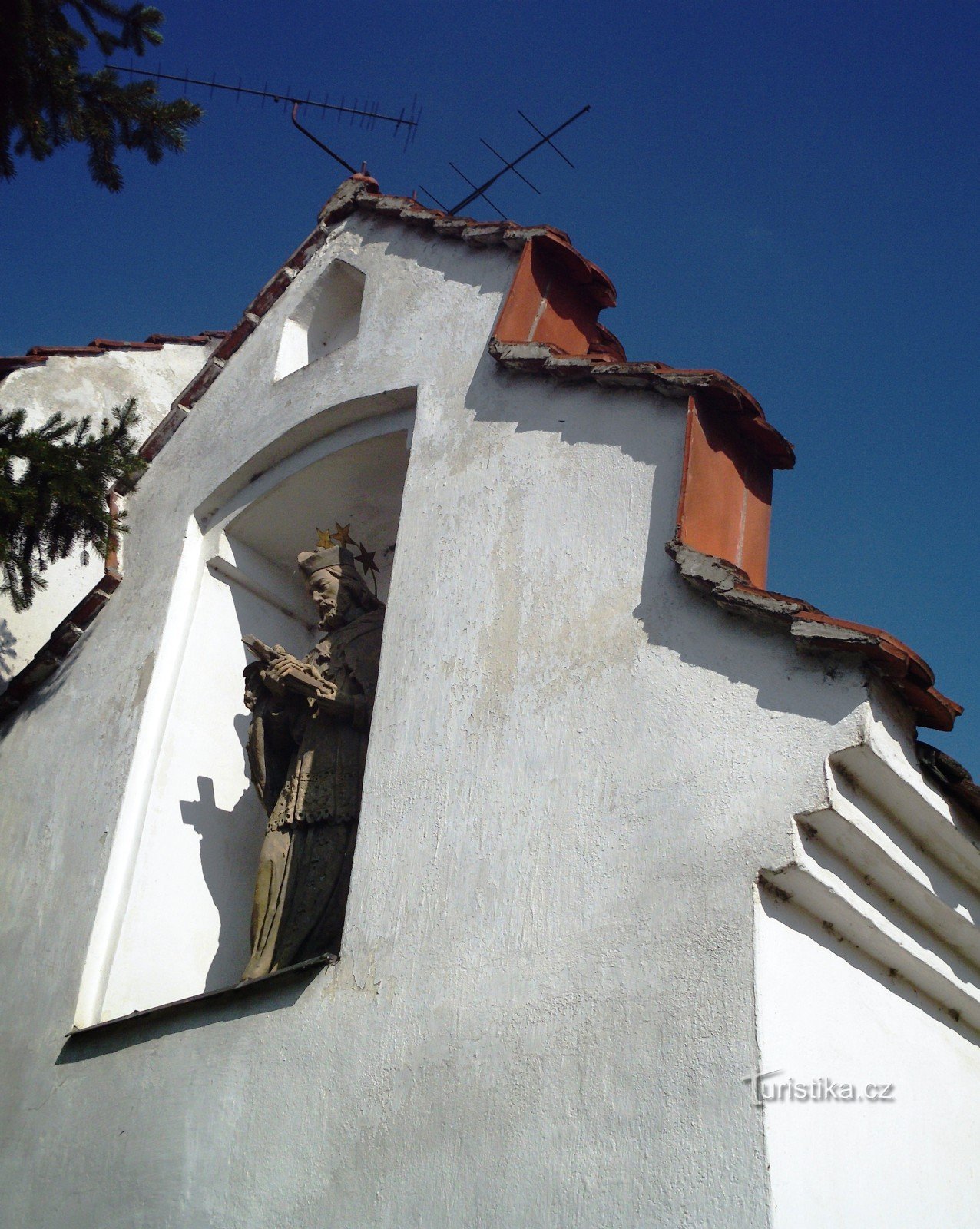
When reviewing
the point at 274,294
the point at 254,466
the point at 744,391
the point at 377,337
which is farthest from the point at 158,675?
the point at 744,391

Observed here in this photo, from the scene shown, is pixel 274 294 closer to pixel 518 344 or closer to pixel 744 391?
pixel 518 344

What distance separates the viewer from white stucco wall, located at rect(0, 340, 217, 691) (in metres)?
8.80

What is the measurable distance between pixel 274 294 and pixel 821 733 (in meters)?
5.21

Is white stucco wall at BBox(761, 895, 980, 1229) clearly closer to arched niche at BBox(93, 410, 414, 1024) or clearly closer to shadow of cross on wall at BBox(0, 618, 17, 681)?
arched niche at BBox(93, 410, 414, 1024)

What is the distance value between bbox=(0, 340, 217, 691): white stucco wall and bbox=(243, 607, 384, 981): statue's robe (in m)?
2.57

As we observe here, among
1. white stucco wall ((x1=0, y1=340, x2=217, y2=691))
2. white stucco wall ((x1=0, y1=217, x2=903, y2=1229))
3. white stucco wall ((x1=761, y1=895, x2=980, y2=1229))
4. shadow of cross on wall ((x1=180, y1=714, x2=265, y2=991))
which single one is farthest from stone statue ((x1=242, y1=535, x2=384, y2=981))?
white stucco wall ((x1=0, y1=340, x2=217, y2=691))

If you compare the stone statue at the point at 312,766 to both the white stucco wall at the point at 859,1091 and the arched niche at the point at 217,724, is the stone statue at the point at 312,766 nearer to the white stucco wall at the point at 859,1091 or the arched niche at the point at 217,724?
the arched niche at the point at 217,724

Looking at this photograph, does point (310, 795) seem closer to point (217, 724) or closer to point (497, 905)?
point (217, 724)

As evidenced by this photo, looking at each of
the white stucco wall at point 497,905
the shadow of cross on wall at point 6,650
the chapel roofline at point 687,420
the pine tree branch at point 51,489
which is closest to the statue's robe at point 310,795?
the white stucco wall at point 497,905

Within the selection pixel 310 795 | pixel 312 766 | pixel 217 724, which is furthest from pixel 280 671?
pixel 217 724

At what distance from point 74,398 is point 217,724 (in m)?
3.66

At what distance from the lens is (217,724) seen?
7.25 m

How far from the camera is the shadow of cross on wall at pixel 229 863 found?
6.63 meters

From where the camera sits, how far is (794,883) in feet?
14.0
